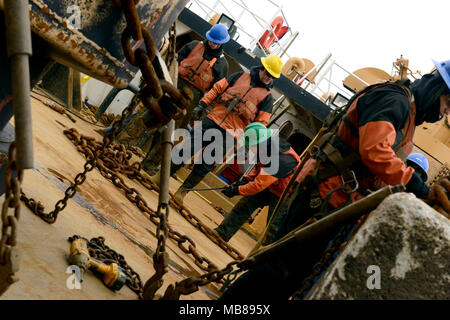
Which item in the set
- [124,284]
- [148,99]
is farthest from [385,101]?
[124,284]

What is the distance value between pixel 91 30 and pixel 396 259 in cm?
125

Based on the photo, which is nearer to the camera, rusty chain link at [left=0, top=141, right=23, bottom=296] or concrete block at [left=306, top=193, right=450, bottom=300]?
rusty chain link at [left=0, top=141, right=23, bottom=296]

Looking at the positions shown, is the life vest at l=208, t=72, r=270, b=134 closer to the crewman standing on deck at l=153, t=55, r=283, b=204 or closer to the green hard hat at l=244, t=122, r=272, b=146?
the crewman standing on deck at l=153, t=55, r=283, b=204

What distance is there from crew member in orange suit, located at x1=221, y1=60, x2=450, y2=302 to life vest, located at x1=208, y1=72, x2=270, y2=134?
3.13m

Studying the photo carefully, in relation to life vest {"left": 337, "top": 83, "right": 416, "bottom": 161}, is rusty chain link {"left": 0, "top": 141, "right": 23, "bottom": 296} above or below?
below

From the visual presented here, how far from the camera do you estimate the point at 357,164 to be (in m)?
2.40

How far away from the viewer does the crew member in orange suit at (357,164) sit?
2066 mm

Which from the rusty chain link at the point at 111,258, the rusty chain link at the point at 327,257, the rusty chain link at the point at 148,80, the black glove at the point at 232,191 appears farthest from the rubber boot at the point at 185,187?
the rusty chain link at the point at 327,257

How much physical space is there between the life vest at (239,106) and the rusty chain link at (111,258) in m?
3.63

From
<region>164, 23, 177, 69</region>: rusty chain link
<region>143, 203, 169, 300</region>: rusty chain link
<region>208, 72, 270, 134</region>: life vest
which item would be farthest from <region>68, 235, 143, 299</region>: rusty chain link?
<region>208, 72, 270, 134</region>: life vest

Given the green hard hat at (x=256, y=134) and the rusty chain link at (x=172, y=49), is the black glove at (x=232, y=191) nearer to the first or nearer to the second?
the green hard hat at (x=256, y=134)

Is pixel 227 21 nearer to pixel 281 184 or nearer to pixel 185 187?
pixel 185 187

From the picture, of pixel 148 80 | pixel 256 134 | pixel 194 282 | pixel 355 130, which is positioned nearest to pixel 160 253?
pixel 194 282

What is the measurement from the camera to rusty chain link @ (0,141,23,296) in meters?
0.98
